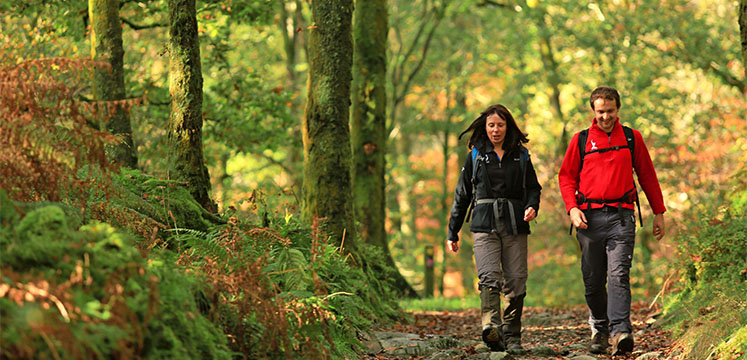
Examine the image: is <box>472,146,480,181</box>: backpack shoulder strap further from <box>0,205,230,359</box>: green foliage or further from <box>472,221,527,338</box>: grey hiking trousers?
<box>0,205,230,359</box>: green foliage

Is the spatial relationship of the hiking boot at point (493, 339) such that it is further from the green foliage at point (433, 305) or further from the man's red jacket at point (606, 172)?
the green foliage at point (433, 305)

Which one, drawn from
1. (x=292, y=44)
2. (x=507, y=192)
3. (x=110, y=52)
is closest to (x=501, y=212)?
(x=507, y=192)

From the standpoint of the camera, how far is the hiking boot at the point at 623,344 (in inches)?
281

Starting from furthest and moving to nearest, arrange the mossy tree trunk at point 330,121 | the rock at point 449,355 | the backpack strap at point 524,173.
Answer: the mossy tree trunk at point 330,121
the backpack strap at point 524,173
the rock at point 449,355

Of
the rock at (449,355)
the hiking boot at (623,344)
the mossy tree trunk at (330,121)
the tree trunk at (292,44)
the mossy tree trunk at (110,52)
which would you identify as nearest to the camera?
the rock at (449,355)

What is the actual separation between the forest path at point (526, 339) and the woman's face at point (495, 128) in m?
2.00

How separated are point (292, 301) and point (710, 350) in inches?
131

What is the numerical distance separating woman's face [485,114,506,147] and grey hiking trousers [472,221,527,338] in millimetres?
839

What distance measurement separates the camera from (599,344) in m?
7.43

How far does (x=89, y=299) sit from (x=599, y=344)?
17.1 feet

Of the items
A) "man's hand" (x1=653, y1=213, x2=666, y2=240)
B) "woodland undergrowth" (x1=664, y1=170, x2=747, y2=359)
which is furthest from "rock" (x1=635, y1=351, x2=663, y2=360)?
"man's hand" (x1=653, y1=213, x2=666, y2=240)

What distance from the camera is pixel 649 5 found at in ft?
69.4

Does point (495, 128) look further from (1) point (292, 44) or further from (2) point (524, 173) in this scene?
(1) point (292, 44)

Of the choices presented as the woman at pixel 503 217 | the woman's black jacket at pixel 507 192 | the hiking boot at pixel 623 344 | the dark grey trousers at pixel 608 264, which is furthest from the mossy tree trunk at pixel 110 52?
the hiking boot at pixel 623 344
